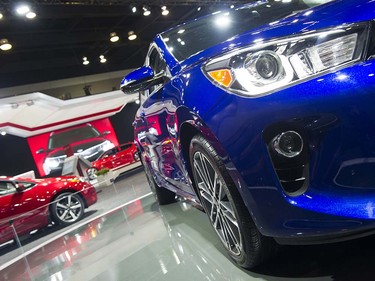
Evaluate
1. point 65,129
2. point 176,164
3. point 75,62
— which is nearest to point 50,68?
point 75,62

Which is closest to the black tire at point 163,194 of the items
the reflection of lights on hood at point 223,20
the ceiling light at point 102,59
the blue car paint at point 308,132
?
the reflection of lights on hood at point 223,20

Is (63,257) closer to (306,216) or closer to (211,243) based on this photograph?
(211,243)

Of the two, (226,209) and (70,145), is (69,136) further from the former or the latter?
(226,209)

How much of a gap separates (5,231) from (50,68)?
41.8 feet

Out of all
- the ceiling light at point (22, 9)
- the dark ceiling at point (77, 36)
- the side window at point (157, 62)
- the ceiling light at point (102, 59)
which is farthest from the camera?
the ceiling light at point (102, 59)

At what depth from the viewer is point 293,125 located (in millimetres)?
1381

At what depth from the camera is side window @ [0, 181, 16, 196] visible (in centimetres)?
543

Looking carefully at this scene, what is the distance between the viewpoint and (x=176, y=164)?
250 cm

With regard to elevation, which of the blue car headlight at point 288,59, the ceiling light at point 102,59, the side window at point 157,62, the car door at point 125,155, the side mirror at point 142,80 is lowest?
the car door at point 125,155

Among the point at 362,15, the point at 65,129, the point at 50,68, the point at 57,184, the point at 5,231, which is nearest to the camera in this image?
the point at 362,15

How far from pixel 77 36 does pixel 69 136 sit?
3858 millimetres

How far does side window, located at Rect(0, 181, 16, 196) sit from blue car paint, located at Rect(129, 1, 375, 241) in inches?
182

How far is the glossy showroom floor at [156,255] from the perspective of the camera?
5.87 ft

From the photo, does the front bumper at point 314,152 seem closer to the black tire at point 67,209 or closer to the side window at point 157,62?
the side window at point 157,62
